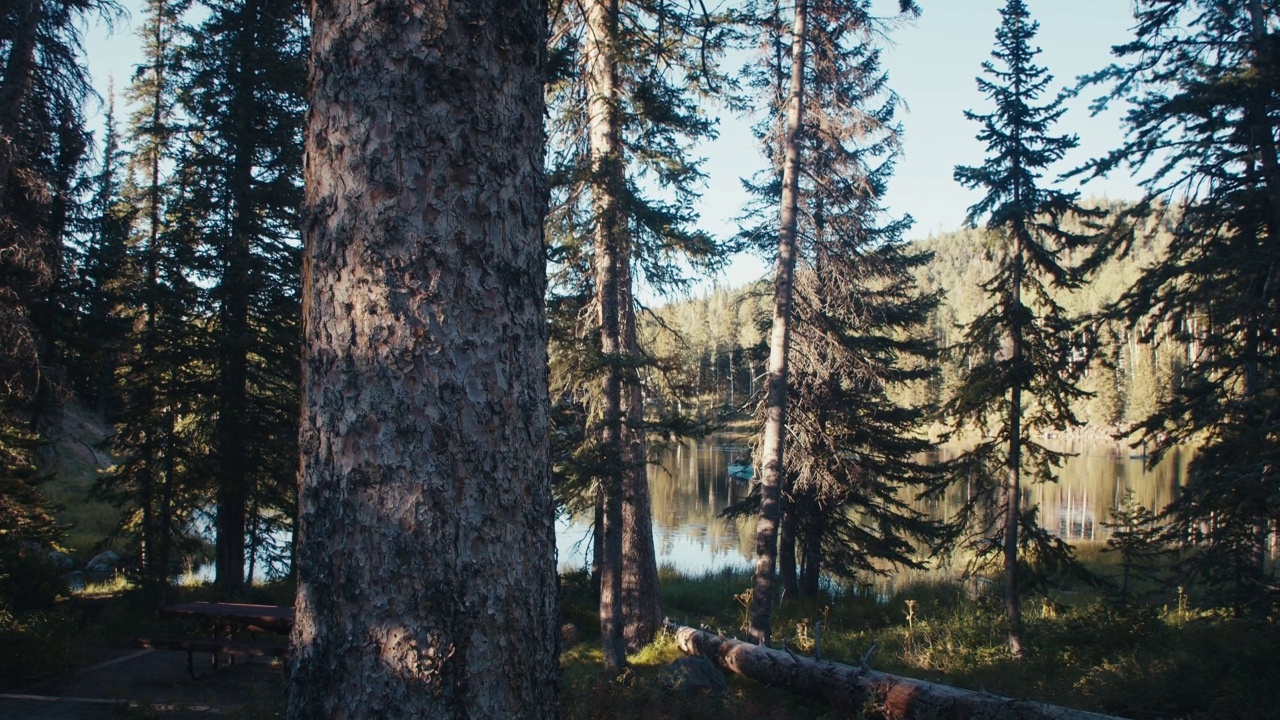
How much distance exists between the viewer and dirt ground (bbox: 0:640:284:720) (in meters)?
7.29

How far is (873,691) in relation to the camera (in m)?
7.45

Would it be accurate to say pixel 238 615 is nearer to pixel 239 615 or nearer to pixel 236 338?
pixel 239 615

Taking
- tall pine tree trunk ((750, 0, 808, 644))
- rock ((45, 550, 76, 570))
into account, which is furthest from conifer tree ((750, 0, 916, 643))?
rock ((45, 550, 76, 570))

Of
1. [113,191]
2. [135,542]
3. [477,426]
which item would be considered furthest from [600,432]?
[113,191]

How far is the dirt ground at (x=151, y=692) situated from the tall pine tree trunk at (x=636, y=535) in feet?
17.3

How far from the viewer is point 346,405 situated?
6.44 ft

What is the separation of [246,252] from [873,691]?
12.0 m

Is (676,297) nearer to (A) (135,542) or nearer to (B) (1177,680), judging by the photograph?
(B) (1177,680)

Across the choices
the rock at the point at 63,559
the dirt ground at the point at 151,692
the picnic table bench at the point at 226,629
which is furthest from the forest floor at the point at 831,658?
the rock at the point at 63,559

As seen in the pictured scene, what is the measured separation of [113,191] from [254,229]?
24.5 m

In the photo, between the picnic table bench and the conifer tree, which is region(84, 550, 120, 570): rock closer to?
the picnic table bench

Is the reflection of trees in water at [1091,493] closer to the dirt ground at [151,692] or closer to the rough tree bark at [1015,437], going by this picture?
the rough tree bark at [1015,437]

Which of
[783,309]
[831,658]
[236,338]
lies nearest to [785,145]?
[783,309]

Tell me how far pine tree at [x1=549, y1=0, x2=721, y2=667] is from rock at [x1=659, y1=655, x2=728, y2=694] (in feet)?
5.21
